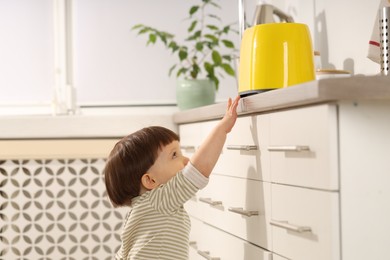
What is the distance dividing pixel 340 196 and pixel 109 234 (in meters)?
1.56

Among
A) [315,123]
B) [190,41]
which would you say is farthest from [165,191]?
[190,41]

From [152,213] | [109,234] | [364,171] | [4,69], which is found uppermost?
[4,69]

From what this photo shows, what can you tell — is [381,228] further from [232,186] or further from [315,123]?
[232,186]

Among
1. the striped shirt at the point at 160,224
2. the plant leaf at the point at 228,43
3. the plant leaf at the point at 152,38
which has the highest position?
the plant leaf at the point at 152,38

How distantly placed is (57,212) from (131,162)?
98cm

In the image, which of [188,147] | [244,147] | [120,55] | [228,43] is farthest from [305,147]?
[120,55]

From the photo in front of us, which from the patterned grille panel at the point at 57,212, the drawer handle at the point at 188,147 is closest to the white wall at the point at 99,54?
the patterned grille panel at the point at 57,212

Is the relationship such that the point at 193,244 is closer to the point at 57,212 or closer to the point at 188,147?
the point at 188,147

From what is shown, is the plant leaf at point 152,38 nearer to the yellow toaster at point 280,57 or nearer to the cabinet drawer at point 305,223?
the yellow toaster at point 280,57

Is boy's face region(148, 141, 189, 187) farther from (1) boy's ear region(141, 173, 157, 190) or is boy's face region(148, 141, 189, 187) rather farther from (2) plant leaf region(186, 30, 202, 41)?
(2) plant leaf region(186, 30, 202, 41)

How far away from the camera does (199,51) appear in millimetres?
2777

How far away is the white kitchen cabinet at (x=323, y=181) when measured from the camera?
1233mm

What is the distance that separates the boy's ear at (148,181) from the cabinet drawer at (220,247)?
0.26 m

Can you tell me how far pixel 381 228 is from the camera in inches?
48.8
